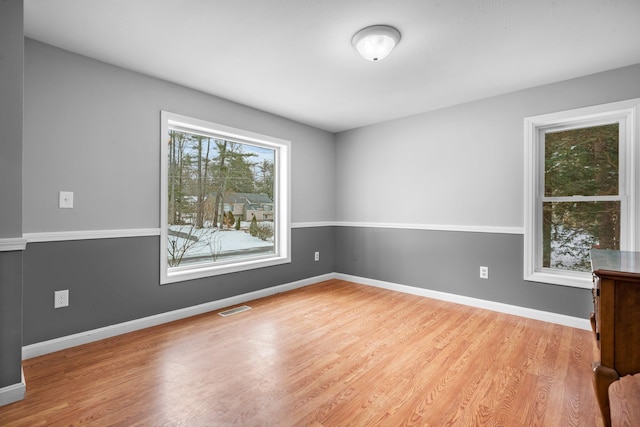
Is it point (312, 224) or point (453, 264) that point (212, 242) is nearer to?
point (312, 224)

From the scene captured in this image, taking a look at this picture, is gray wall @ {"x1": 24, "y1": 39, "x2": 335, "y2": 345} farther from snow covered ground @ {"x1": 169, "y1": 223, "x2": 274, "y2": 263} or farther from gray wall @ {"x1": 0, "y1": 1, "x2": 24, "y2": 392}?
gray wall @ {"x1": 0, "y1": 1, "x2": 24, "y2": 392}

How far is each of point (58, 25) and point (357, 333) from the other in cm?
324

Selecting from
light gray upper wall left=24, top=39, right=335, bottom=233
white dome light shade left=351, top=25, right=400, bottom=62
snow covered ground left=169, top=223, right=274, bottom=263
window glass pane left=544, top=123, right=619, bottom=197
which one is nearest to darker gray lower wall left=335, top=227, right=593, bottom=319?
window glass pane left=544, top=123, right=619, bottom=197

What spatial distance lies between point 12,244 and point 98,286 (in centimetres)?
96

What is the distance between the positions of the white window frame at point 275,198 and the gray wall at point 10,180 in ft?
3.98

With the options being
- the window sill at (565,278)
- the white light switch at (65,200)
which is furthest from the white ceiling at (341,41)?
the window sill at (565,278)

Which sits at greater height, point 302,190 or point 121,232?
point 302,190

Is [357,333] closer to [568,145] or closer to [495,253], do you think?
[495,253]

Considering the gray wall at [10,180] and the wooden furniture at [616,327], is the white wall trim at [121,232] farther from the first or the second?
the wooden furniture at [616,327]

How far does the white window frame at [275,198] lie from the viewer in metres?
2.95

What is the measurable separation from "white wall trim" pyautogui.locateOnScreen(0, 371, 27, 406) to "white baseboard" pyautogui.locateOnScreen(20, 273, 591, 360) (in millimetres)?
621

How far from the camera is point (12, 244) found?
67.0 inches

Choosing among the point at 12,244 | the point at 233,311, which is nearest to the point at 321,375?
the point at 233,311

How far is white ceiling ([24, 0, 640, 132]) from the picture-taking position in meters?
1.92
